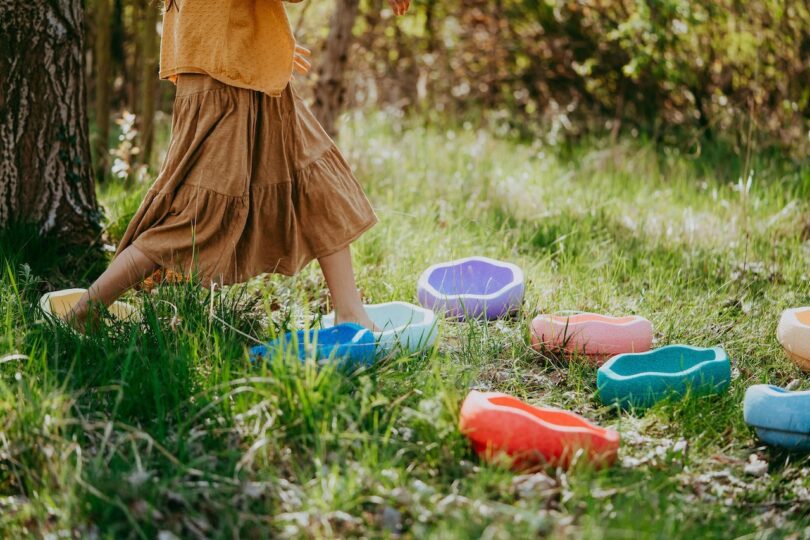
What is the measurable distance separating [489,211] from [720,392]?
187 cm

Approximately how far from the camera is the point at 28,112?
3.06m

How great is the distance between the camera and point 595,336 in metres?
2.71

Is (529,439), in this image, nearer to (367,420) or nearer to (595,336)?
(367,420)

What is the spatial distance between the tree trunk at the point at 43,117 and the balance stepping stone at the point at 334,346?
120cm

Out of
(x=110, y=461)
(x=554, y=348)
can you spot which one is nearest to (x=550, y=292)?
(x=554, y=348)

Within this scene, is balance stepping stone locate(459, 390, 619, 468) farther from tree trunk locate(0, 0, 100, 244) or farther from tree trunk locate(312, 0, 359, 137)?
tree trunk locate(312, 0, 359, 137)

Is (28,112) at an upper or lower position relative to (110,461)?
upper

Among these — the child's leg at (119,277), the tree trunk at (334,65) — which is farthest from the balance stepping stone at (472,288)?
the tree trunk at (334,65)

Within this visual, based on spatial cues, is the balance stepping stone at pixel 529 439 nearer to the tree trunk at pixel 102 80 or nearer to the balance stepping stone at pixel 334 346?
the balance stepping stone at pixel 334 346

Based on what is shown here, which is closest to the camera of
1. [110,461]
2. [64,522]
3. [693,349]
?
[64,522]

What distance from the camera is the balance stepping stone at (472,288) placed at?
3.00 m

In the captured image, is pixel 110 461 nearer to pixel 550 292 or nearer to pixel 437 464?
pixel 437 464

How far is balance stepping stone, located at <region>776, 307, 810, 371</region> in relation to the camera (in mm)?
2684

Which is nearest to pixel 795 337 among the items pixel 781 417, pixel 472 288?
pixel 781 417
